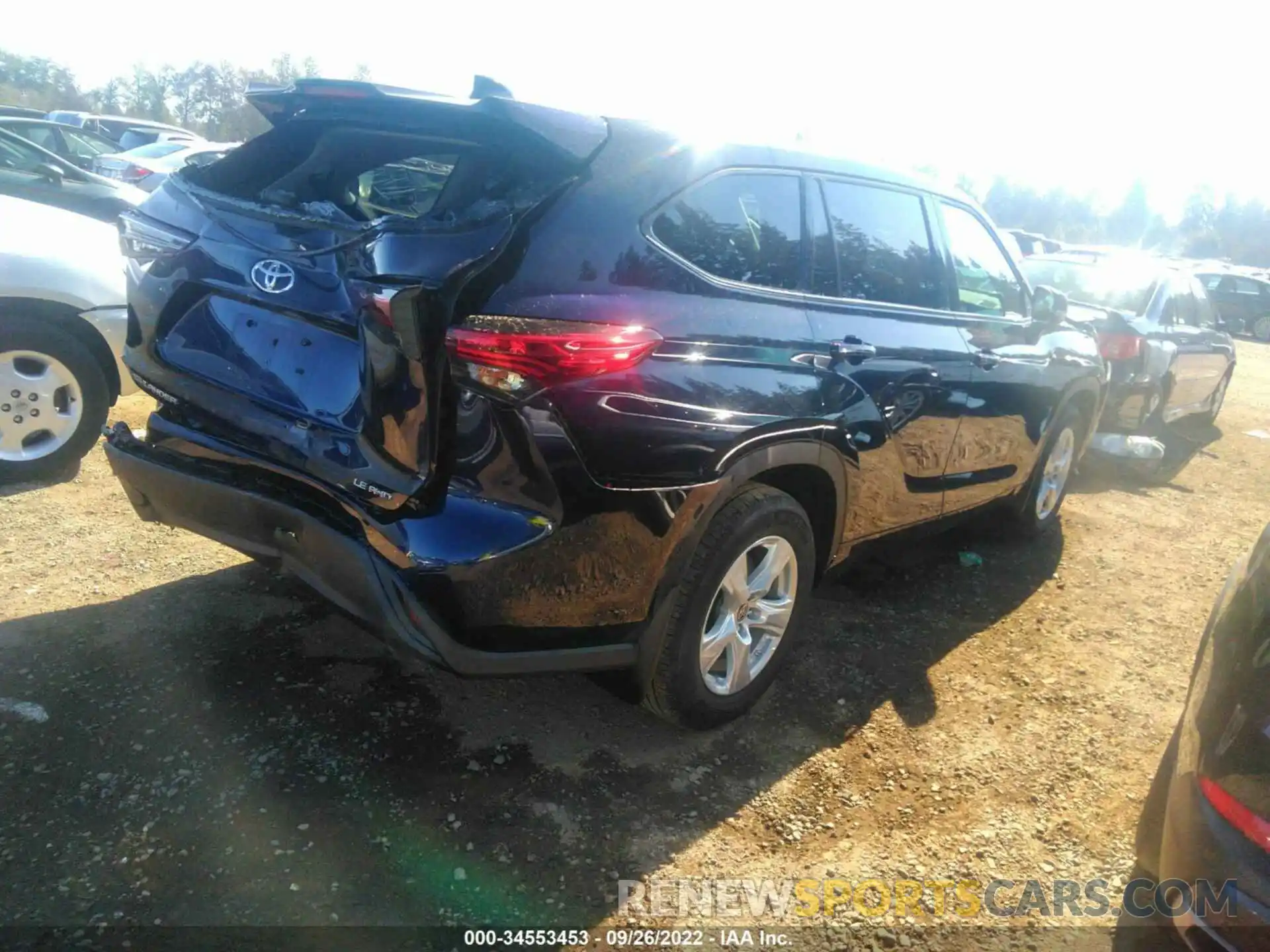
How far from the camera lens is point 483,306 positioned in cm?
216

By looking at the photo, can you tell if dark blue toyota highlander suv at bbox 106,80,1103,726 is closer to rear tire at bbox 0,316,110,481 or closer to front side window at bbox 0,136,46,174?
rear tire at bbox 0,316,110,481

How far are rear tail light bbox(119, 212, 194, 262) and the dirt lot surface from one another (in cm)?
133

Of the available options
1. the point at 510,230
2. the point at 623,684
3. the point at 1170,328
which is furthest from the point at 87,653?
the point at 1170,328

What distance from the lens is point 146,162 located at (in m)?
12.3

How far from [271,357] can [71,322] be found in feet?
8.14

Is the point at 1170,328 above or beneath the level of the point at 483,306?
beneath

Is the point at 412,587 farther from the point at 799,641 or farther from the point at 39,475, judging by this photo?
Answer: the point at 39,475

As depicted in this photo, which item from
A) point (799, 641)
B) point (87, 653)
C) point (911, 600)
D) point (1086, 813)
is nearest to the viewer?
point (1086, 813)

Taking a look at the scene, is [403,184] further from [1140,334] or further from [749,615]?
[1140,334]

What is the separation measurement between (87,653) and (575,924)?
77.3 inches

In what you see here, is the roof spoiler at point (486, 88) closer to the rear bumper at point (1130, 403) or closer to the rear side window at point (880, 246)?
the rear side window at point (880, 246)

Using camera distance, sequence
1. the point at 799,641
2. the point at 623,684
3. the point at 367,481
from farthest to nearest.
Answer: the point at 799,641, the point at 623,684, the point at 367,481

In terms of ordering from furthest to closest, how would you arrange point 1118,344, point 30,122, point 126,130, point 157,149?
1. point 126,130
2. point 157,149
3. point 30,122
4. point 1118,344

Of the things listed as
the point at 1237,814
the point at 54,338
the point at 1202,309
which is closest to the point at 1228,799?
the point at 1237,814
